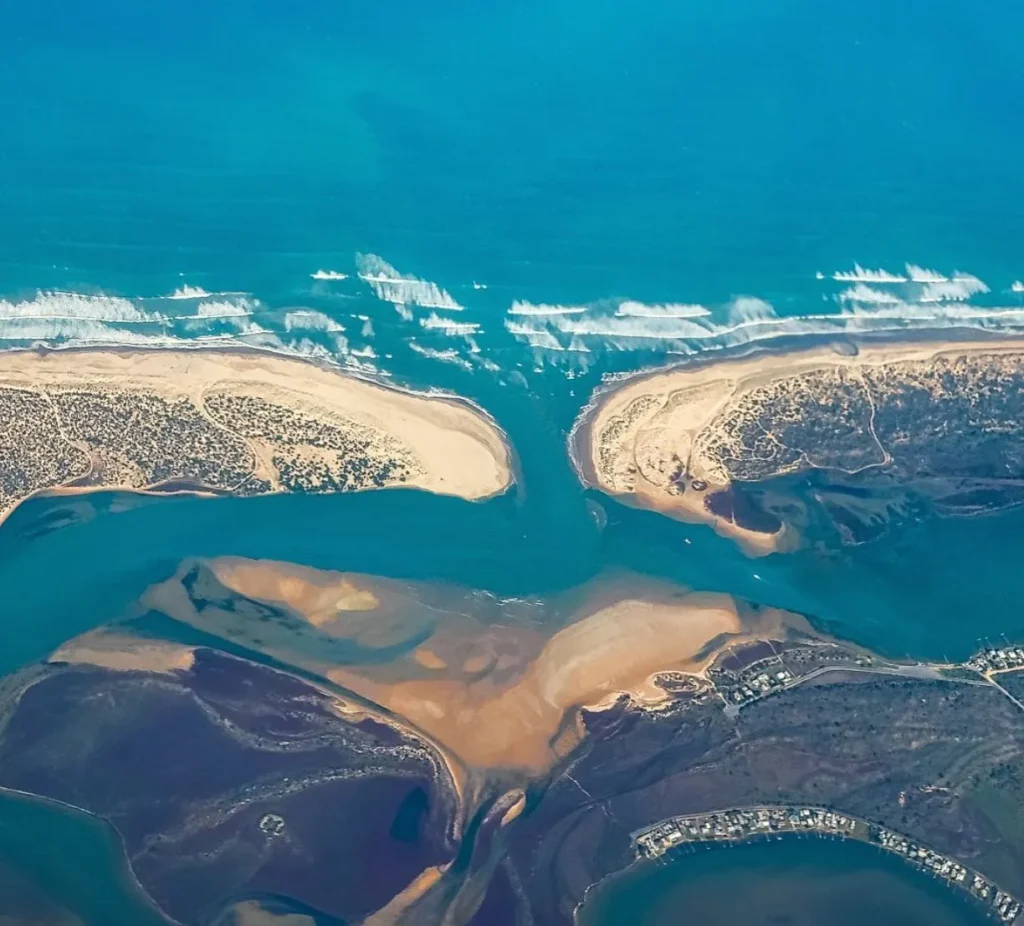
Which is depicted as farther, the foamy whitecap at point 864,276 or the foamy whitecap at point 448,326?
the foamy whitecap at point 864,276

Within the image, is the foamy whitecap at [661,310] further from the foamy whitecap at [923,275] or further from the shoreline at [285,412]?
the foamy whitecap at [923,275]

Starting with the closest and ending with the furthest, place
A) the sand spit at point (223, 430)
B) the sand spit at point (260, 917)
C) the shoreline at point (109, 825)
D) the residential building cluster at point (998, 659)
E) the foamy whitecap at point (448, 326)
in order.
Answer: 1. the sand spit at point (260, 917)
2. the shoreline at point (109, 825)
3. the residential building cluster at point (998, 659)
4. the sand spit at point (223, 430)
5. the foamy whitecap at point (448, 326)

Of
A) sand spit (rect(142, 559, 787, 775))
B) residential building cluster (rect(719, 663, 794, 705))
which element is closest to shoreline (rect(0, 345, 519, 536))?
sand spit (rect(142, 559, 787, 775))

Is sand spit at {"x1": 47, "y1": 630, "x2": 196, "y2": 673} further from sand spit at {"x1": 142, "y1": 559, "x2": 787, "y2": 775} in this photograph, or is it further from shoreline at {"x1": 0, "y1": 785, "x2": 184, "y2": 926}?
shoreline at {"x1": 0, "y1": 785, "x2": 184, "y2": 926}

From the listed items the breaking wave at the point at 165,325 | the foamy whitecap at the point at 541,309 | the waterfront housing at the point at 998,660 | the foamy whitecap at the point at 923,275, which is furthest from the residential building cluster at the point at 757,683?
the breaking wave at the point at 165,325

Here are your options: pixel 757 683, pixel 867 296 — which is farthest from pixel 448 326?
pixel 757 683

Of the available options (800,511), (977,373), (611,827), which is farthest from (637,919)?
(977,373)

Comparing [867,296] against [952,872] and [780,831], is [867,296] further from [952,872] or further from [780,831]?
[952,872]
